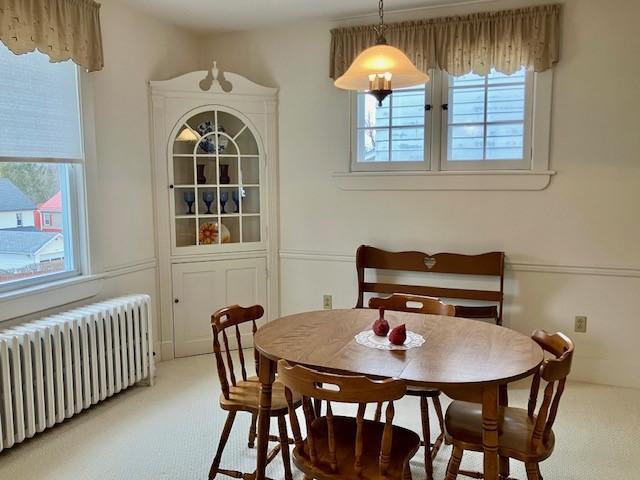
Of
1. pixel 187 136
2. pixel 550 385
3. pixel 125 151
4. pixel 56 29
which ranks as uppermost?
pixel 56 29

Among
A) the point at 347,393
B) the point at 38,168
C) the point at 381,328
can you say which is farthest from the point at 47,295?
the point at 347,393

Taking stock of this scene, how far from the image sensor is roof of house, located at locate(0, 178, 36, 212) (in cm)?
283

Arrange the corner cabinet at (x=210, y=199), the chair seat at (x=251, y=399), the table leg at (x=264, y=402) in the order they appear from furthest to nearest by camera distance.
A: the corner cabinet at (x=210, y=199)
the chair seat at (x=251, y=399)
the table leg at (x=264, y=402)

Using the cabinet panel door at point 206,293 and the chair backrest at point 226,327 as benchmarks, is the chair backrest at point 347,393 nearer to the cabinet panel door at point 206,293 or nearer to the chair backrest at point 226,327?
the chair backrest at point 226,327

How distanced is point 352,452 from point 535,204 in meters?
2.36

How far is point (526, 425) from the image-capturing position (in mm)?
2072

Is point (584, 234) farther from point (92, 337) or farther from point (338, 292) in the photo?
point (92, 337)

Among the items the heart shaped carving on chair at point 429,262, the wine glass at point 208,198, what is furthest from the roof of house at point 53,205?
the heart shaped carving on chair at point 429,262

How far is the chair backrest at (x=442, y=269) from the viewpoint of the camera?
358 cm

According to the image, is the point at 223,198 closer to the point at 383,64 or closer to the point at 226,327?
the point at 226,327

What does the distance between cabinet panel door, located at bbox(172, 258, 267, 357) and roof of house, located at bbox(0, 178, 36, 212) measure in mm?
1250

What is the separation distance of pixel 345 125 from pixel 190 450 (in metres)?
2.46

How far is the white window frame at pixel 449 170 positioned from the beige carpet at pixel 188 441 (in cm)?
140

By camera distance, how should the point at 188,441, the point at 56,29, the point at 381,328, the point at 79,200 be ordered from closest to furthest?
1. the point at 381,328
2. the point at 188,441
3. the point at 56,29
4. the point at 79,200
